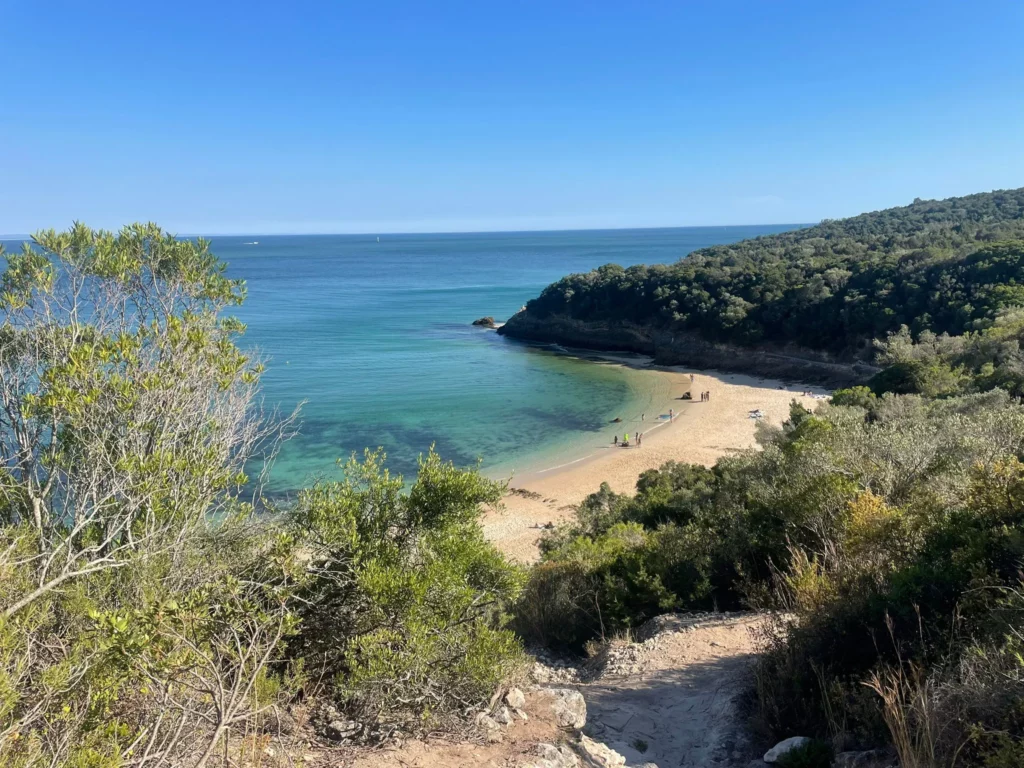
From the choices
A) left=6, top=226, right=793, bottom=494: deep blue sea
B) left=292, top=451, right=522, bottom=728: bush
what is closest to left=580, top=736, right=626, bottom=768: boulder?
left=292, top=451, right=522, bottom=728: bush

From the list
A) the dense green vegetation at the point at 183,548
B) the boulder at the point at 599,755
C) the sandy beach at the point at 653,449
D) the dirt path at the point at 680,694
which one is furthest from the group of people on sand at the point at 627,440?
the boulder at the point at 599,755

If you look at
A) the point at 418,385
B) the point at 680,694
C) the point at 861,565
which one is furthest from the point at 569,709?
the point at 418,385

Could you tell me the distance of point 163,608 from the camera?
4.11 meters

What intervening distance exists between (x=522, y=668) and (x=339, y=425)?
26599mm

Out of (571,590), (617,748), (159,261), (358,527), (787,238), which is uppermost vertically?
(787,238)

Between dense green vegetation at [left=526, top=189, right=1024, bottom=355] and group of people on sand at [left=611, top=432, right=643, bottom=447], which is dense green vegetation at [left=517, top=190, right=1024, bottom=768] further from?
dense green vegetation at [left=526, top=189, right=1024, bottom=355]

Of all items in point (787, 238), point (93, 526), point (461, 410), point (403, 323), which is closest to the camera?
point (93, 526)

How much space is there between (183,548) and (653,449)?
23792mm

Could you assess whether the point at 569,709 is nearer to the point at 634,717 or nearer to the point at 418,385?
the point at 634,717

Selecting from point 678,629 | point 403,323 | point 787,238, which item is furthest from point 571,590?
point 787,238

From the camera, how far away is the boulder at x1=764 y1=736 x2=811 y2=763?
16.9 ft

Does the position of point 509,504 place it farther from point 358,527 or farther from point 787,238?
point 787,238

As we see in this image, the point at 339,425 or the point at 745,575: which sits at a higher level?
the point at 745,575

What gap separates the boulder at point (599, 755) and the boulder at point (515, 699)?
0.75 meters
